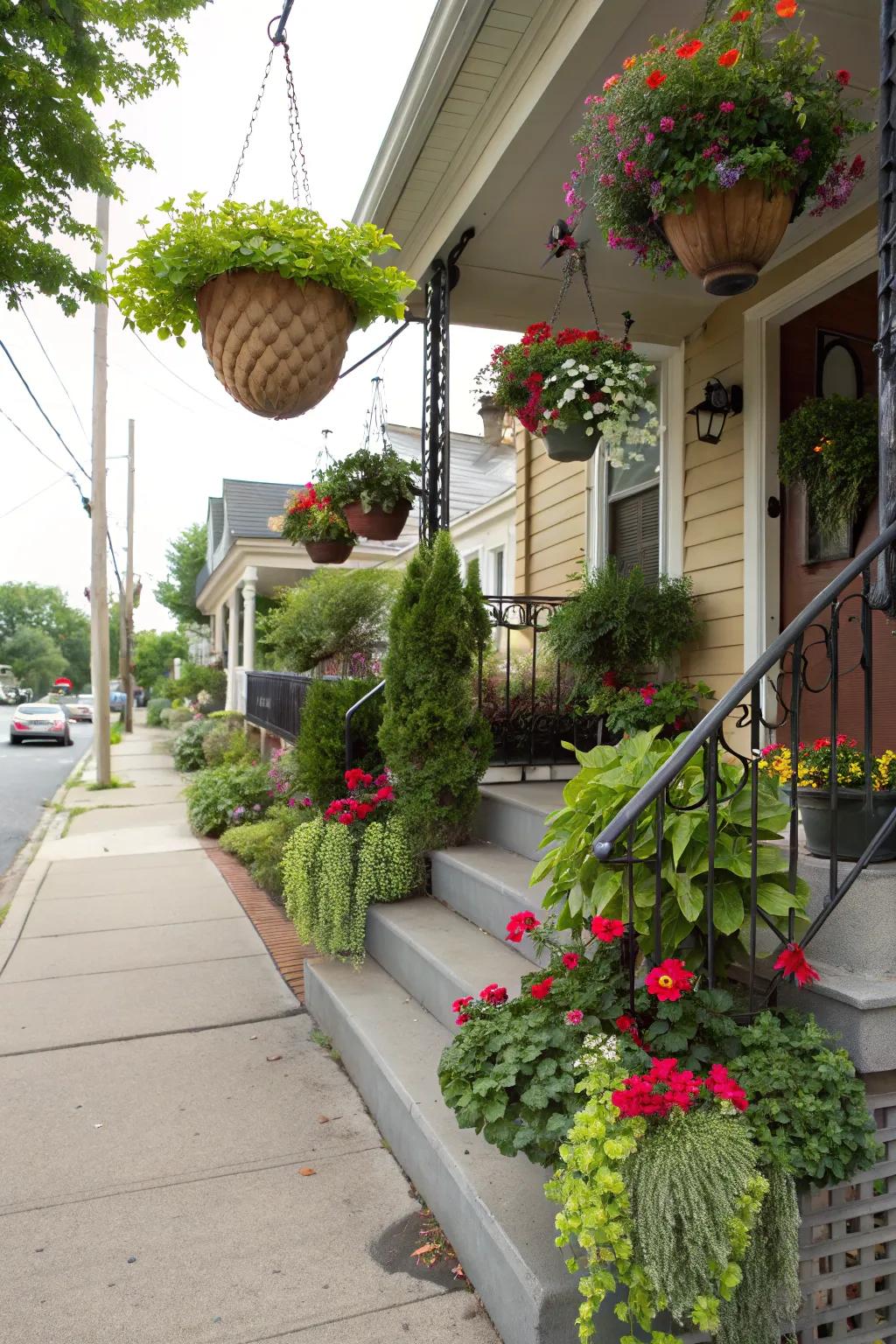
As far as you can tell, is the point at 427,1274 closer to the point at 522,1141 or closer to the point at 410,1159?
the point at 410,1159

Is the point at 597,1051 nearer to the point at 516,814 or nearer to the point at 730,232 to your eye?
the point at 516,814

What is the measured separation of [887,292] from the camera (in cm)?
216

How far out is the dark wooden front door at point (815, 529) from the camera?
404 cm

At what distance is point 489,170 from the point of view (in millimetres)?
4020

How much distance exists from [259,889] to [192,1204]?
410 cm

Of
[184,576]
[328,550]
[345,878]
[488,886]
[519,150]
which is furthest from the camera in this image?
[184,576]

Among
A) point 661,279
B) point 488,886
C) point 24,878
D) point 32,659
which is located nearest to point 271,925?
point 488,886

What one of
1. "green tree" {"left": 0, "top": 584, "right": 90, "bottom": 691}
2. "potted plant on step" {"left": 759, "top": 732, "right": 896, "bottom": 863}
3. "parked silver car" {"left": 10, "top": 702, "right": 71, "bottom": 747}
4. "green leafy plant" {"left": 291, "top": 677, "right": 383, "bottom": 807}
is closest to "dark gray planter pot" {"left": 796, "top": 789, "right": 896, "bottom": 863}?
"potted plant on step" {"left": 759, "top": 732, "right": 896, "bottom": 863}

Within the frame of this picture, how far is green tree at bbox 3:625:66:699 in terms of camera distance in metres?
81.7

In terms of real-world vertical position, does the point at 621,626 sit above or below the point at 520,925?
above

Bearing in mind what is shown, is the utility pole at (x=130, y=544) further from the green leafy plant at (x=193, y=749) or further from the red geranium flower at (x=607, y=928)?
the red geranium flower at (x=607, y=928)

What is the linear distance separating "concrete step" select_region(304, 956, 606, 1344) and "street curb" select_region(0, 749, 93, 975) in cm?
258

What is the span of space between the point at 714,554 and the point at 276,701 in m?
6.05

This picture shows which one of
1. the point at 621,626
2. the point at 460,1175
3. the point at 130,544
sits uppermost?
the point at 130,544
